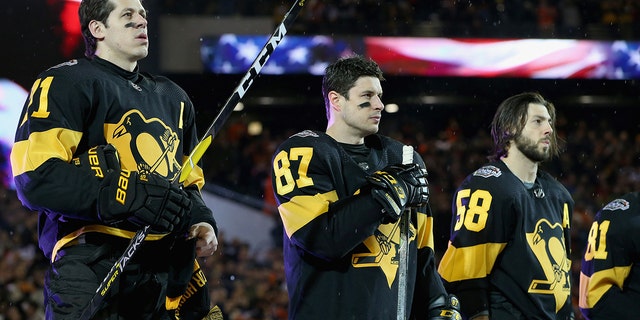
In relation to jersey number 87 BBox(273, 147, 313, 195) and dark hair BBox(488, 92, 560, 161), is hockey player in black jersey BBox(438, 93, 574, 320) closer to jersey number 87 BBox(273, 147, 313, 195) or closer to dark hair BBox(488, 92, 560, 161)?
dark hair BBox(488, 92, 560, 161)

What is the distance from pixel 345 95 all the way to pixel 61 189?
1298mm

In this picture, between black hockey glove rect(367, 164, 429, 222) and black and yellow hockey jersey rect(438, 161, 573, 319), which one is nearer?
black hockey glove rect(367, 164, 429, 222)

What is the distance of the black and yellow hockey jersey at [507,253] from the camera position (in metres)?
4.63

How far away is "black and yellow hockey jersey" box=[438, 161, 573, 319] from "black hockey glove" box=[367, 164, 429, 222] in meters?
1.10

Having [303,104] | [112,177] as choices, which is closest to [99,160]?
[112,177]

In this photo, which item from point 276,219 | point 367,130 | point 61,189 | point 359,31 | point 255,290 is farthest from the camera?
point 359,31

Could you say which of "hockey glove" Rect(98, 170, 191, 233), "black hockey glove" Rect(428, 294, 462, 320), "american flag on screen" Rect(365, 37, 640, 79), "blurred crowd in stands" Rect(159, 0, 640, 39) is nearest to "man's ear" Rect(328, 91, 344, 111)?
"black hockey glove" Rect(428, 294, 462, 320)

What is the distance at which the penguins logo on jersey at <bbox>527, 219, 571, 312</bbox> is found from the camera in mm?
4672

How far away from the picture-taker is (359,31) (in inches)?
619

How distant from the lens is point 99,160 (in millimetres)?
→ 3287

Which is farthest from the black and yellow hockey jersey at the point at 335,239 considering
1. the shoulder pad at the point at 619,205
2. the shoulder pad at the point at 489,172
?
the shoulder pad at the point at 619,205

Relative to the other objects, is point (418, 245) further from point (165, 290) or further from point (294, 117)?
point (294, 117)

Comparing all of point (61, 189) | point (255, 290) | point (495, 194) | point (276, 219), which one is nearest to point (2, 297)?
point (255, 290)

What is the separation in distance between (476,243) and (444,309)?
0.87m
